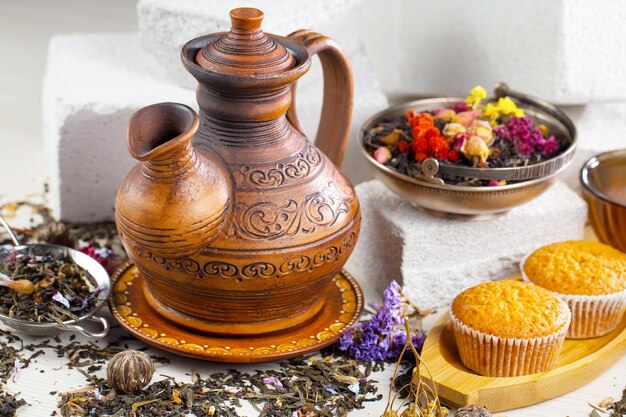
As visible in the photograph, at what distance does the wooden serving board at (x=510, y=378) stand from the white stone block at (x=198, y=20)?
0.75 meters

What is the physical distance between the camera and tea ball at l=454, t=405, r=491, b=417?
4.86 feet

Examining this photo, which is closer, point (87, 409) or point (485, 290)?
point (87, 409)

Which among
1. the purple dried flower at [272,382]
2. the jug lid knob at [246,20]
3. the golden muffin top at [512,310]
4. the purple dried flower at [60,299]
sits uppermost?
the jug lid knob at [246,20]

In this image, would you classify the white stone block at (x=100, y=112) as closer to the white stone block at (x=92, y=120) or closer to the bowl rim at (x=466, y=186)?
the white stone block at (x=92, y=120)

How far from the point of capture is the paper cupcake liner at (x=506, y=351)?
1579 millimetres

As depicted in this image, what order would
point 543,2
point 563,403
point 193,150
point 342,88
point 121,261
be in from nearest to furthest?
point 193,150
point 563,403
point 342,88
point 121,261
point 543,2

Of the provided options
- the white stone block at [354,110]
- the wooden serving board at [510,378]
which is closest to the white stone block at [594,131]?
the white stone block at [354,110]

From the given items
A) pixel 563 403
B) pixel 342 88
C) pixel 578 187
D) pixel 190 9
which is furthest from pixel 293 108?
pixel 578 187

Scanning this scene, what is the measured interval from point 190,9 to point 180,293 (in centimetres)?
72

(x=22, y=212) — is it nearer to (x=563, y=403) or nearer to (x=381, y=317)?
(x=381, y=317)

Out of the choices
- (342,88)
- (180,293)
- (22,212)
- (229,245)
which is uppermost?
(342,88)

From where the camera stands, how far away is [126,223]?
156 centimetres

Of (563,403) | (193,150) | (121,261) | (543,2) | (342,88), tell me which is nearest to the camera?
(193,150)

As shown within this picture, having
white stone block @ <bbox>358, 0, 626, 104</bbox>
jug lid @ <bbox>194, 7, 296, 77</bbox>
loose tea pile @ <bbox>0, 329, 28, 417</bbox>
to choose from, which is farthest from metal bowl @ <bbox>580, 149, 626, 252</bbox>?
loose tea pile @ <bbox>0, 329, 28, 417</bbox>
